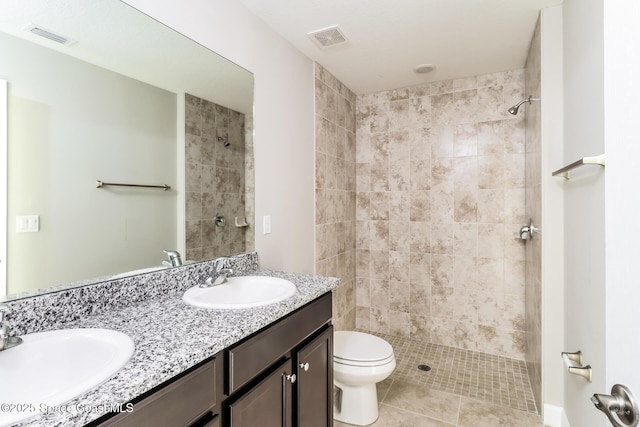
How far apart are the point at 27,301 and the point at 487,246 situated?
2867mm

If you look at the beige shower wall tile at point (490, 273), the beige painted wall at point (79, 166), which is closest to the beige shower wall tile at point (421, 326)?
the beige shower wall tile at point (490, 273)

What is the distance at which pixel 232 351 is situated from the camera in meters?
0.95

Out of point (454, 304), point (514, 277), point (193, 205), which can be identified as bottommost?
point (454, 304)

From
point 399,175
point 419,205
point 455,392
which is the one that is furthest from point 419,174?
point 455,392

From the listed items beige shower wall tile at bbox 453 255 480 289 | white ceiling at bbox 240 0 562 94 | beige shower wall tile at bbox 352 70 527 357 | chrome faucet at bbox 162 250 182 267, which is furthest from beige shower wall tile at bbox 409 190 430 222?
chrome faucet at bbox 162 250 182 267

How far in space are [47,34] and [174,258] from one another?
0.91m

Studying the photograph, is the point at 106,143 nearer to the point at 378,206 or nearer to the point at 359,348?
the point at 359,348

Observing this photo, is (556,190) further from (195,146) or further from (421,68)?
(195,146)

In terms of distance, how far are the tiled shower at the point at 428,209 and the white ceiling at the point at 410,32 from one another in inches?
8.1

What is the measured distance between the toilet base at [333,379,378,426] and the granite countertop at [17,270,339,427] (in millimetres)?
896

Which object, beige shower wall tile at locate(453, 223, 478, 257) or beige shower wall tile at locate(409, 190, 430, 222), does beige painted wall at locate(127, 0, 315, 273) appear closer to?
beige shower wall tile at locate(409, 190, 430, 222)

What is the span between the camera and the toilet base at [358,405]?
1.89 meters

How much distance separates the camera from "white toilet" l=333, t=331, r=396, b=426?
1.81m

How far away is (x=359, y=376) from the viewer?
1.80m
